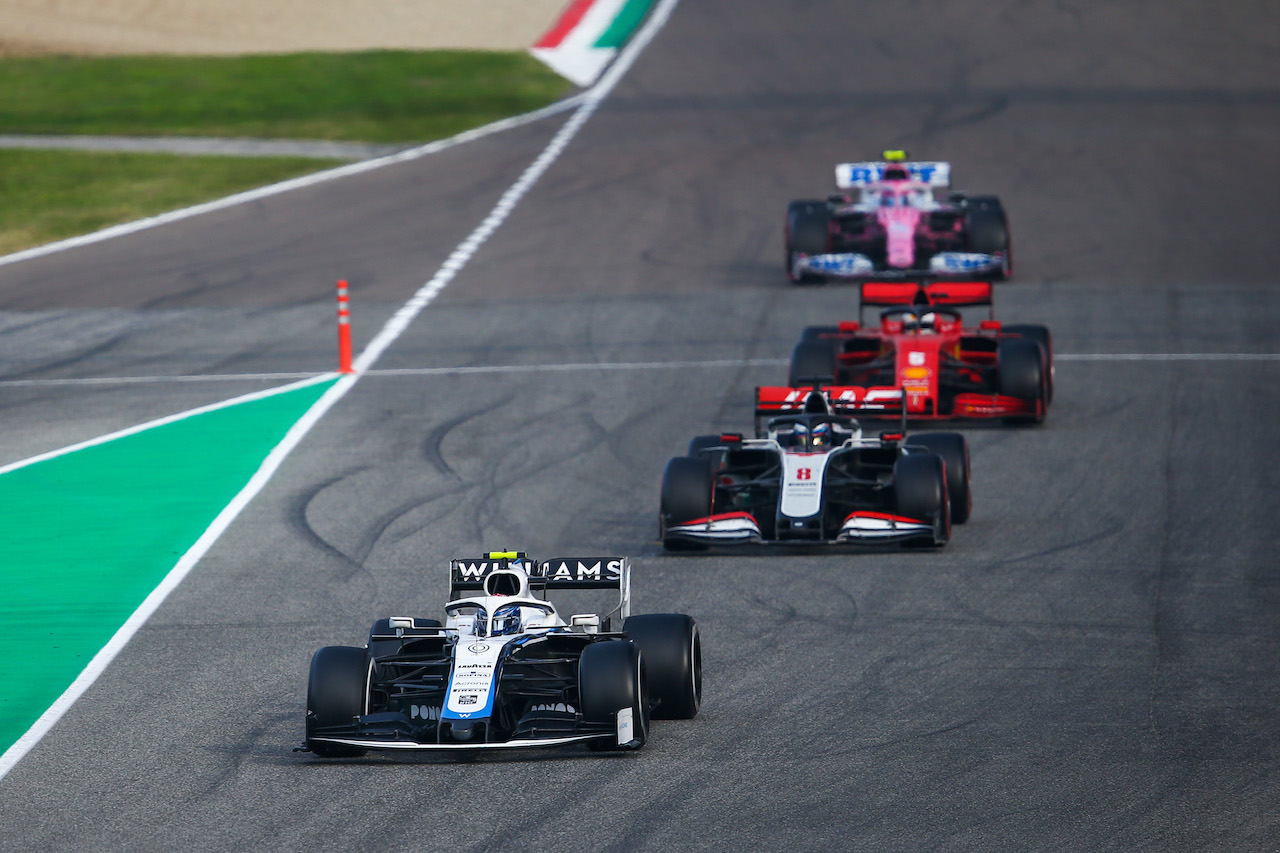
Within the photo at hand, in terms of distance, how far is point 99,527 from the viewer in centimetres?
1758

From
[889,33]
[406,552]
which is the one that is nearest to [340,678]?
[406,552]

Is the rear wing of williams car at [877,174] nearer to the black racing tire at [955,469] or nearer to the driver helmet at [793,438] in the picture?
the black racing tire at [955,469]

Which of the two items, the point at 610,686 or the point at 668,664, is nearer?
the point at 610,686

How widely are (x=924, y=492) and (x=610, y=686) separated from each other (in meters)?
5.81

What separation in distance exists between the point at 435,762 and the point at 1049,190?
2577cm

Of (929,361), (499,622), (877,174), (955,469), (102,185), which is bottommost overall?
(499,622)

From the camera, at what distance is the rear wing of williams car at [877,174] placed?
97.0ft

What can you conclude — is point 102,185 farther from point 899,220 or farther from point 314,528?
point 314,528

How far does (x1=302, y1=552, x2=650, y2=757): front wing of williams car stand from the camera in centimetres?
1110

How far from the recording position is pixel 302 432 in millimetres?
21469

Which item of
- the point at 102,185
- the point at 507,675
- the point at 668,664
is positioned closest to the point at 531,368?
the point at 668,664

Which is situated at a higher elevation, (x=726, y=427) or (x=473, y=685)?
(x=726, y=427)

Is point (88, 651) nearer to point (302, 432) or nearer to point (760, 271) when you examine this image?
point (302, 432)

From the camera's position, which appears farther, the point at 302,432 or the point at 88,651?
the point at 302,432
